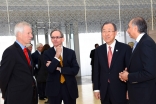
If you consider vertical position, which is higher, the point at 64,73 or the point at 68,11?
the point at 68,11

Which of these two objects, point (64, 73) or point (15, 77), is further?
point (64, 73)

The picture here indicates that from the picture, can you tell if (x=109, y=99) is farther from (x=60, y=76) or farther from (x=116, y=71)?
(x=60, y=76)

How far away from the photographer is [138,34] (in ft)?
7.29

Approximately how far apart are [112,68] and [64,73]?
64 cm

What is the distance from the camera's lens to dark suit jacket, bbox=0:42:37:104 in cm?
214

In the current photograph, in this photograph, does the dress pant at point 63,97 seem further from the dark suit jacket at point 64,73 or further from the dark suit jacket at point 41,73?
the dark suit jacket at point 41,73

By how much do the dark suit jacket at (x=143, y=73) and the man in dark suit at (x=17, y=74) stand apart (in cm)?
113

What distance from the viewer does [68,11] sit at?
422 centimetres

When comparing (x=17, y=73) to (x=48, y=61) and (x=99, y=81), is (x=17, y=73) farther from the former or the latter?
(x=99, y=81)

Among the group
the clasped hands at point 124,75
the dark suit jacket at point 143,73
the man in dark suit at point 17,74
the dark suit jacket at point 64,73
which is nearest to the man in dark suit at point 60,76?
the dark suit jacket at point 64,73

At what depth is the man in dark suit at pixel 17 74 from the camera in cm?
215

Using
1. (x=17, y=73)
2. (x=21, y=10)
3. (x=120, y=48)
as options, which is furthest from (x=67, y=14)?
(x=17, y=73)

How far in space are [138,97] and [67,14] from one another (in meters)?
2.30

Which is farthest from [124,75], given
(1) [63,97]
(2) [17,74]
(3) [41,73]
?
(3) [41,73]
